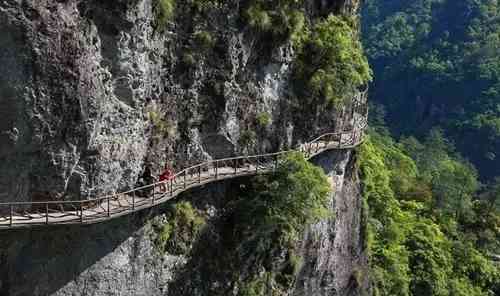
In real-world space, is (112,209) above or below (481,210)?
below

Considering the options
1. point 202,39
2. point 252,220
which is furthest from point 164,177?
point 202,39

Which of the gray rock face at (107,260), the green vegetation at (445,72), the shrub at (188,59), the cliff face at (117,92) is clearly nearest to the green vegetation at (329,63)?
the cliff face at (117,92)

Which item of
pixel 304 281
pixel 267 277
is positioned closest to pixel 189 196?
pixel 267 277

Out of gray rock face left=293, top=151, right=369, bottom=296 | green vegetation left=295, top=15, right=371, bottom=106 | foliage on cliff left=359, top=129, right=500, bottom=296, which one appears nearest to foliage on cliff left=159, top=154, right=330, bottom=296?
gray rock face left=293, top=151, right=369, bottom=296

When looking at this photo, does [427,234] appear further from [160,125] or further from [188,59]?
[160,125]

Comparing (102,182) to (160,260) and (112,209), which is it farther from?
(160,260)

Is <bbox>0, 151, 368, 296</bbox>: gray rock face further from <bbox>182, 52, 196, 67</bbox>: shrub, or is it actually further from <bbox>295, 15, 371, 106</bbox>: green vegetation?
<bbox>182, 52, 196, 67</bbox>: shrub
